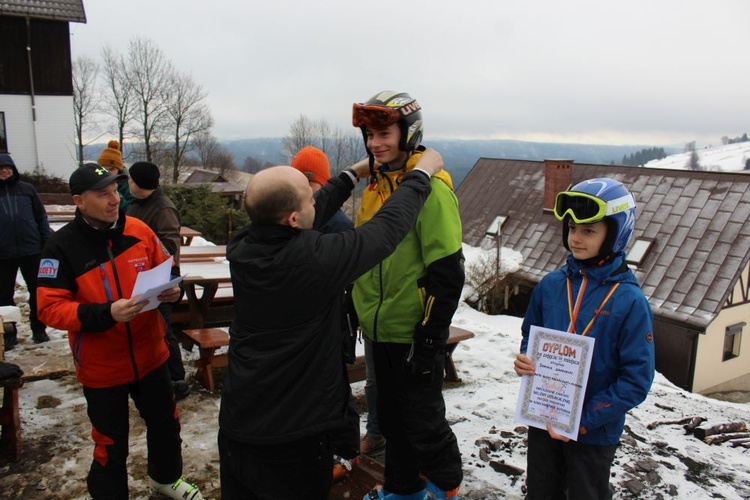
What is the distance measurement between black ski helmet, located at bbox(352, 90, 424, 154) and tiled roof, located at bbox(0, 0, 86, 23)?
75.4 ft

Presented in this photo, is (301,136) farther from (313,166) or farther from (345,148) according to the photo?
(313,166)

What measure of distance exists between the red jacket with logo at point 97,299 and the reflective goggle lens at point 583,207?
2337 millimetres

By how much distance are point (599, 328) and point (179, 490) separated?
8.43 ft

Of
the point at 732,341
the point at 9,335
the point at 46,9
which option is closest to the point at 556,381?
the point at 9,335

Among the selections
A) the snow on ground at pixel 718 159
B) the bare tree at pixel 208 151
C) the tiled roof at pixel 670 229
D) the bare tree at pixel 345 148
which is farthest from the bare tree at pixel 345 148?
the snow on ground at pixel 718 159

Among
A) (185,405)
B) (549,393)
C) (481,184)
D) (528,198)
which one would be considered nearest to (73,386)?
(185,405)

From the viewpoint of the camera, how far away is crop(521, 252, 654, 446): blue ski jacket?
2.51m

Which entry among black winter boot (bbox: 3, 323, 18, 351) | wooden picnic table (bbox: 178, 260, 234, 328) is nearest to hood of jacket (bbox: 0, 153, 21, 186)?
black winter boot (bbox: 3, 323, 18, 351)

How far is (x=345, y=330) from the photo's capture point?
286 centimetres

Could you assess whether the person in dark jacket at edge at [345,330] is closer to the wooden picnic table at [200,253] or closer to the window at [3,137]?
the wooden picnic table at [200,253]

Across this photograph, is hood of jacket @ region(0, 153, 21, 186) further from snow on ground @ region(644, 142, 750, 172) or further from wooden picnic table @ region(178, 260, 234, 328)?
snow on ground @ region(644, 142, 750, 172)

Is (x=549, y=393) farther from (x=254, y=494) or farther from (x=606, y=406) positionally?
(x=254, y=494)

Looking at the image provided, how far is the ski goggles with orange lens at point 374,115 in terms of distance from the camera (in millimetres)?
2871

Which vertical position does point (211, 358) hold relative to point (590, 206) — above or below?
below
